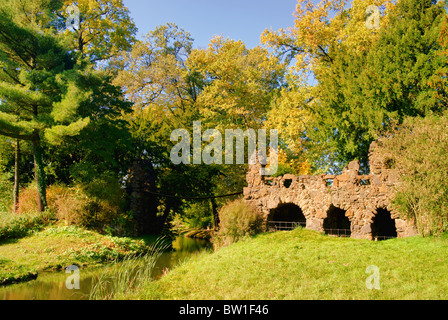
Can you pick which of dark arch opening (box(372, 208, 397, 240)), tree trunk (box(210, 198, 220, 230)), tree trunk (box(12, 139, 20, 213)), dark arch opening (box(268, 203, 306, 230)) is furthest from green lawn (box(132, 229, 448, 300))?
tree trunk (box(12, 139, 20, 213))

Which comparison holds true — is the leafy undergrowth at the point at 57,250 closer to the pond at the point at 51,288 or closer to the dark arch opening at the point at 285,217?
the pond at the point at 51,288

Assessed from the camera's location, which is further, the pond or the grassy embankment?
the grassy embankment

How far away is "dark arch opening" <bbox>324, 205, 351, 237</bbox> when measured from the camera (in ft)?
44.6

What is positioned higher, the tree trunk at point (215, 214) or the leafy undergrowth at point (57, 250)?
the tree trunk at point (215, 214)

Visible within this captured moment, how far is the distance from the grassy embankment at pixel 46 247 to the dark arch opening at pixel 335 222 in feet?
24.2

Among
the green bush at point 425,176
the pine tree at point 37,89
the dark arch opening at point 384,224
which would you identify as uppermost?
the pine tree at point 37,89

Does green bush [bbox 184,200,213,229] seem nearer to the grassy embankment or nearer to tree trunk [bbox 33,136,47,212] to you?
the grassy embankment

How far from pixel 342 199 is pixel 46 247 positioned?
33.2 feet

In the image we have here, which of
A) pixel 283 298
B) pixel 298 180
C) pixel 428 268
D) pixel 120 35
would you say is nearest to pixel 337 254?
pixel 428 268

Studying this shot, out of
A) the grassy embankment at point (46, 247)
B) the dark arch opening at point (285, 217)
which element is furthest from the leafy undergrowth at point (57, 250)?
the dark arch opening at point (285, 217)

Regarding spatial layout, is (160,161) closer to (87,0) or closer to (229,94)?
(229,94)

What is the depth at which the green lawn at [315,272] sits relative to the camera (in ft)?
22.2

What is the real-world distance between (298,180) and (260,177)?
151 centimetres

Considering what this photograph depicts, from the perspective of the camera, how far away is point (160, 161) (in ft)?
62.7
